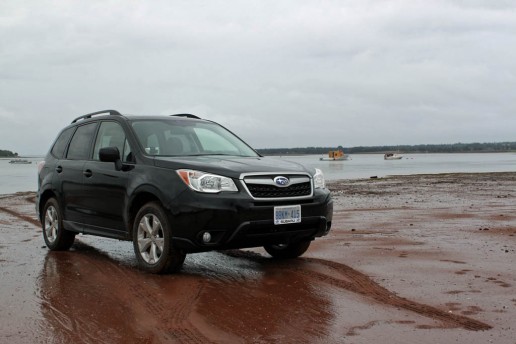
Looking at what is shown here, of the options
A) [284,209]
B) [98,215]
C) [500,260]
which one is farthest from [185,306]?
[500,260]

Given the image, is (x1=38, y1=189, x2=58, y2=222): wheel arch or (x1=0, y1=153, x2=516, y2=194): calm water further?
Result: (x1=0, y1=153, x2=516, y2=194): calm water

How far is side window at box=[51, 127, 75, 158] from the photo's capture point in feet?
26.9

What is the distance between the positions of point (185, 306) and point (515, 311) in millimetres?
2652

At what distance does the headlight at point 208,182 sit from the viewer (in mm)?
5762

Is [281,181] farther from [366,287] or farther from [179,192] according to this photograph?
[366,287]

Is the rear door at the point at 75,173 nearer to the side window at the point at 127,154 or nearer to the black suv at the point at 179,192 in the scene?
the black suv at the point at 179,192

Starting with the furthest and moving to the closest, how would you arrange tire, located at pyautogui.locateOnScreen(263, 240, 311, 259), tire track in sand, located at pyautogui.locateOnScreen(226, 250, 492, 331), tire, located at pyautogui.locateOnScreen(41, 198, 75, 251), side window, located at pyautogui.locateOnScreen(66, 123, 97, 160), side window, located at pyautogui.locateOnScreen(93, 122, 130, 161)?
tire, located at pyautogui.locateOnScreen(41, 198, 75, 251), side window, located at pyautogui.locateOnScreen(66, 123, 97, 160), tire, located at pyautogui.locateOnScreen(263, 240, 311, 259), side window, located at pyautogui.locateOnScreen(93, 122, 130, 161), tire track in sand, located at pyautogui.locateOnScreen(226, 250, 492, 331)

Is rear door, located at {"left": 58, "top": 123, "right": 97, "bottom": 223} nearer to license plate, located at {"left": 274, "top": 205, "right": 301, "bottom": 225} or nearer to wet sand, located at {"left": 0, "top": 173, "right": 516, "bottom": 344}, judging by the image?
wet sand, located at {"left": 0, "top": 173, "right": 516, "bottom": 344}

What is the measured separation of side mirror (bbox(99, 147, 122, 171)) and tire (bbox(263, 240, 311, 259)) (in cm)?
211

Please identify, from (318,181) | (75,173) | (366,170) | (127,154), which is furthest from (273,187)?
(366,170)

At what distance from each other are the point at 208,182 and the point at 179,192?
1.01 feet

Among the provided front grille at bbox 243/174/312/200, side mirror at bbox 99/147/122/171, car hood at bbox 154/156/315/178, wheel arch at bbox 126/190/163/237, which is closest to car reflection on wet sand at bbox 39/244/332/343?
wheel arch at bbox 126/190/163/237

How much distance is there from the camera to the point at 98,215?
7.04 metres

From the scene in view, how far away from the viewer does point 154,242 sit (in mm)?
6137
